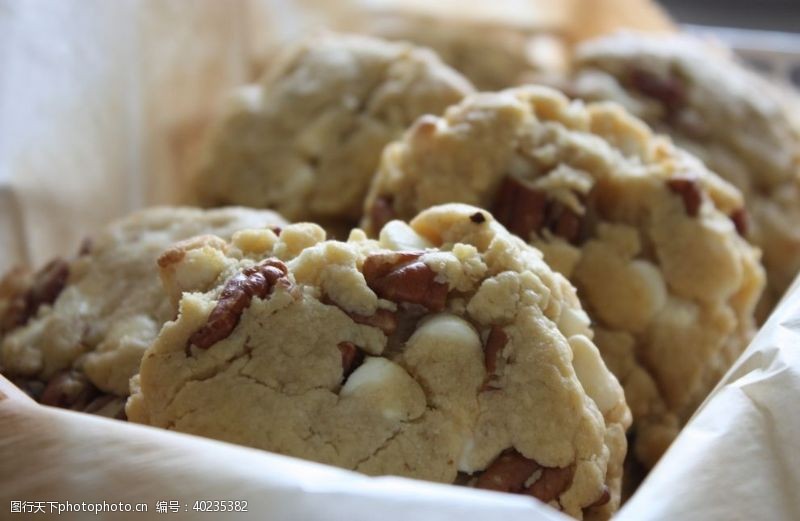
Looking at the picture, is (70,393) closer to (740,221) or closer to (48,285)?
(48,285)

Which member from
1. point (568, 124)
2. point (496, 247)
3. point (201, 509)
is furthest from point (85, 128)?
point (201, 509)

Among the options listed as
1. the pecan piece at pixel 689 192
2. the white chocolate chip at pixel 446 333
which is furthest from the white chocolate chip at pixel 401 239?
the pecan piece at pixel 689 192

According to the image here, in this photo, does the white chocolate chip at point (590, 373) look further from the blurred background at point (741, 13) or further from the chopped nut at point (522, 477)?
the blurred background at point (741, 13)

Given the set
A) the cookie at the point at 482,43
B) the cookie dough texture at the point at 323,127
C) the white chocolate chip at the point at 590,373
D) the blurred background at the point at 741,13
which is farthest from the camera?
the blurred background at the point at 741,13

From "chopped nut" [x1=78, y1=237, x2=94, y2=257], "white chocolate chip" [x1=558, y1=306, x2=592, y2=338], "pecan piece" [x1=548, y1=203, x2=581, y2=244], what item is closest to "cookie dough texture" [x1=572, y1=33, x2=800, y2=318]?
"pecan piece" [x1=548, y1=203, x2=581, y2=244]

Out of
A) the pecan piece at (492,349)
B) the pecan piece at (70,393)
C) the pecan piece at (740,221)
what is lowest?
the pecan piece at (70,393)

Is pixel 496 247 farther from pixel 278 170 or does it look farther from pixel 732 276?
pixel 278 170

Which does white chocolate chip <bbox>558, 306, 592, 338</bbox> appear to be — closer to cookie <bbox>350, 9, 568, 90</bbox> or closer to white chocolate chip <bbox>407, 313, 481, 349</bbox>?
white chocolate chip <bbox>407, 313, 481, 349</bbox>
